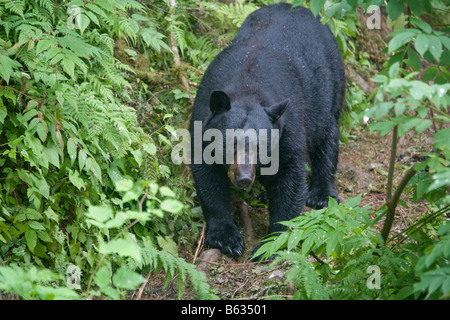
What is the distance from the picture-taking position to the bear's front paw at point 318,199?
6.65m

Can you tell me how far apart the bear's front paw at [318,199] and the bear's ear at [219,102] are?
2.27 m

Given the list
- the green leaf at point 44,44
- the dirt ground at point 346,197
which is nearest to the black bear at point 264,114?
the dirt ground at point 346,197

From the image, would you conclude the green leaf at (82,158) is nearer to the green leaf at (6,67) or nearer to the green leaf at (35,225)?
the green leaf at (35,225)

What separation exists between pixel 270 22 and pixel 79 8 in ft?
8.59

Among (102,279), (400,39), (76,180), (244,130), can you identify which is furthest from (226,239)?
(400,39)

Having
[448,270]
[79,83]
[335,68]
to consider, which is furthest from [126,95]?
[448,270]

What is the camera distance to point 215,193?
5480mm

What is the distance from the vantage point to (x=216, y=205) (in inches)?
217

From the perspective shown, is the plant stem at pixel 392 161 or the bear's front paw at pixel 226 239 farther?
the bear's front paw at pixel 226 239

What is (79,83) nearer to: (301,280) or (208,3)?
(208,3)

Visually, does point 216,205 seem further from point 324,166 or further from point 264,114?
point 324,166

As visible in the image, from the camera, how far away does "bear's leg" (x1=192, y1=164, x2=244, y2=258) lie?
5.38m

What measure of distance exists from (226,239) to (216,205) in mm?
380

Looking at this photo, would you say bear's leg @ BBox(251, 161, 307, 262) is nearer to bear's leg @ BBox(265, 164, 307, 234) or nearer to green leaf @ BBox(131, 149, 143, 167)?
bear's leg @ BBox(265, 164, 307, 234)
